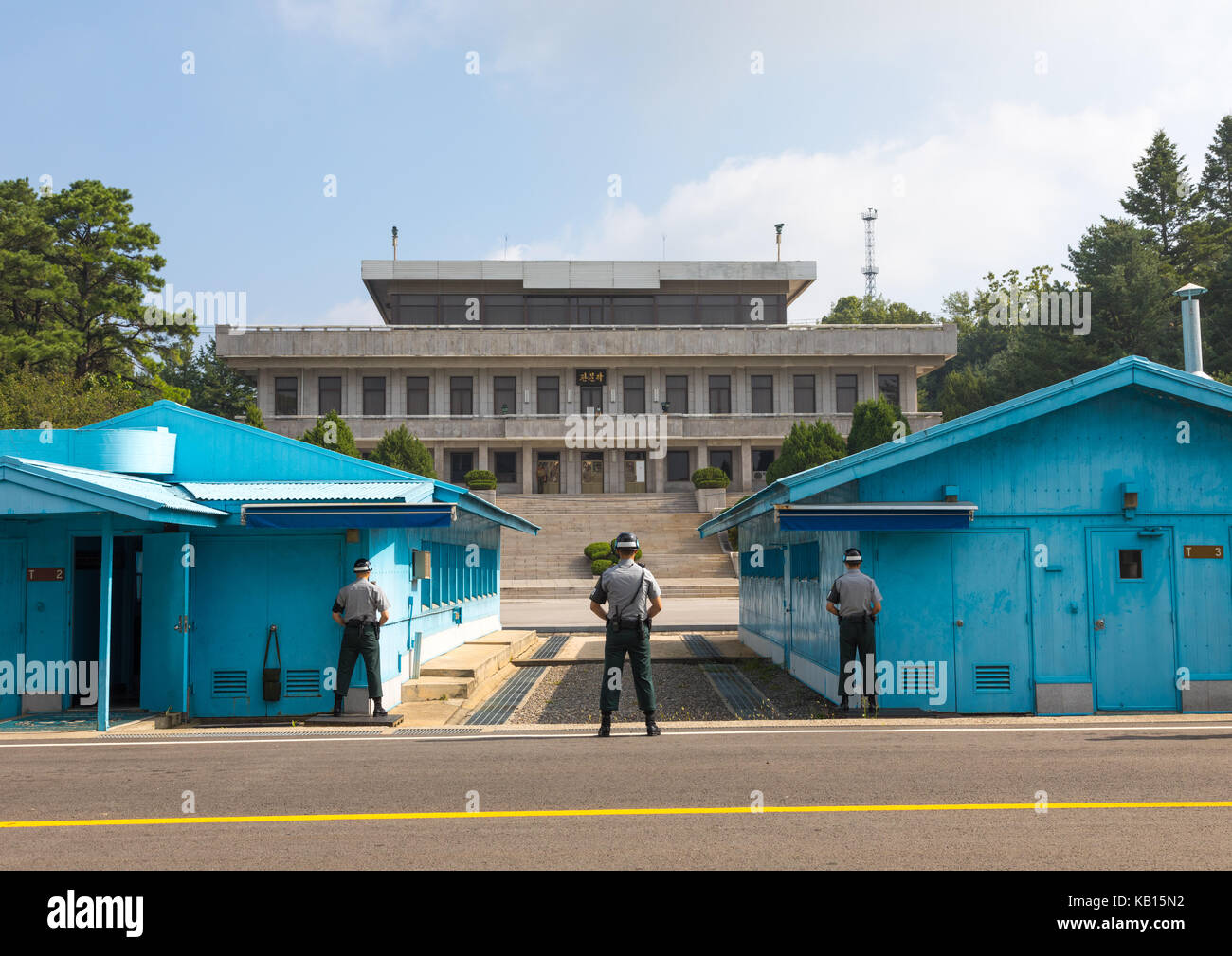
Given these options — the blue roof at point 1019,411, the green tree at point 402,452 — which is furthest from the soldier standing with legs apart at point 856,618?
the green tree at point 402,452

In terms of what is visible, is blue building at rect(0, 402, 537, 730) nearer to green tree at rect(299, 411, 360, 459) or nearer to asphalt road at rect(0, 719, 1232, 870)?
asphalt road at rect(0, 719, 1232, 870)


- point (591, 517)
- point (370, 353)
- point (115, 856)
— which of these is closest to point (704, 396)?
point (591, 517)

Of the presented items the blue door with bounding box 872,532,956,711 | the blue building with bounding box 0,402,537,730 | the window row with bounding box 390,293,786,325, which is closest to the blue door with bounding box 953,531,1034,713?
Result: the blue door with bounding box 872,532,956,711

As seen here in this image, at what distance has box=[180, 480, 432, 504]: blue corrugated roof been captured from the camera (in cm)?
1283

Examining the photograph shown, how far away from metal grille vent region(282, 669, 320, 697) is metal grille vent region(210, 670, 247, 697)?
54cm

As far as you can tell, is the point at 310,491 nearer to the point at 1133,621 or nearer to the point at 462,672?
the point at 462,672

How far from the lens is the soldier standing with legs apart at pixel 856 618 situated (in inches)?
458

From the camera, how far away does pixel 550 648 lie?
21656 mm

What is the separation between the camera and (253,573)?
1292 cm

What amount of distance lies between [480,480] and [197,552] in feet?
127

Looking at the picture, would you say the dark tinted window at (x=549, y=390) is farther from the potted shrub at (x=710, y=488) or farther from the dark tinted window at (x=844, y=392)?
the dark tinted window at (x=844, y=392)

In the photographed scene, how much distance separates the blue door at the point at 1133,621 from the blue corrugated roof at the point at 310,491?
850 centimetres

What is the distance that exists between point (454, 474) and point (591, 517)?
39.2ft

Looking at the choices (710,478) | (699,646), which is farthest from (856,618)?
(710,478)
